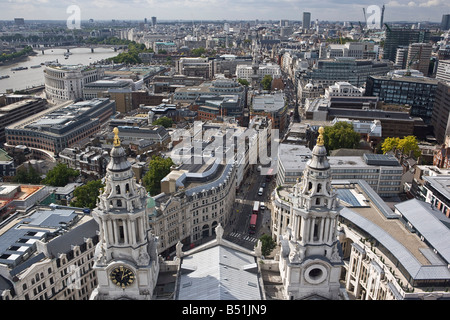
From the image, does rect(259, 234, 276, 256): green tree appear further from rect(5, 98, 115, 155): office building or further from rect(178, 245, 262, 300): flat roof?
rect(5, 98, 115, 155): office building

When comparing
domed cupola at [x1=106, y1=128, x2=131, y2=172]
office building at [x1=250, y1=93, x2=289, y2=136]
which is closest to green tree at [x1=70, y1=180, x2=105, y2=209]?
domed cupola at [x1=106, y1=128, x2=131, y2=172]

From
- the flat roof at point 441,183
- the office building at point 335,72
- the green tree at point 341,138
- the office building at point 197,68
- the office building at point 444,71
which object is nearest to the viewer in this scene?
the flat roof at point 441,183

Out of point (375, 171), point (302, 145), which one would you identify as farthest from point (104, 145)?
point (375, 171)

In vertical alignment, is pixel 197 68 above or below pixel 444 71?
below

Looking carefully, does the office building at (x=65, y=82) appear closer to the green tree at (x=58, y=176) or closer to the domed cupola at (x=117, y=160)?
the green tree at (x=58, y=176)

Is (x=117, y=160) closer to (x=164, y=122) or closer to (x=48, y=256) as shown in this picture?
(x=48, y=256)

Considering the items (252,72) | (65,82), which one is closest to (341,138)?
(252,72)

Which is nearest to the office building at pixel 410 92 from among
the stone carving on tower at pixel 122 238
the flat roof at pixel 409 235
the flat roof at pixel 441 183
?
the flat roof at pixel 441 183
